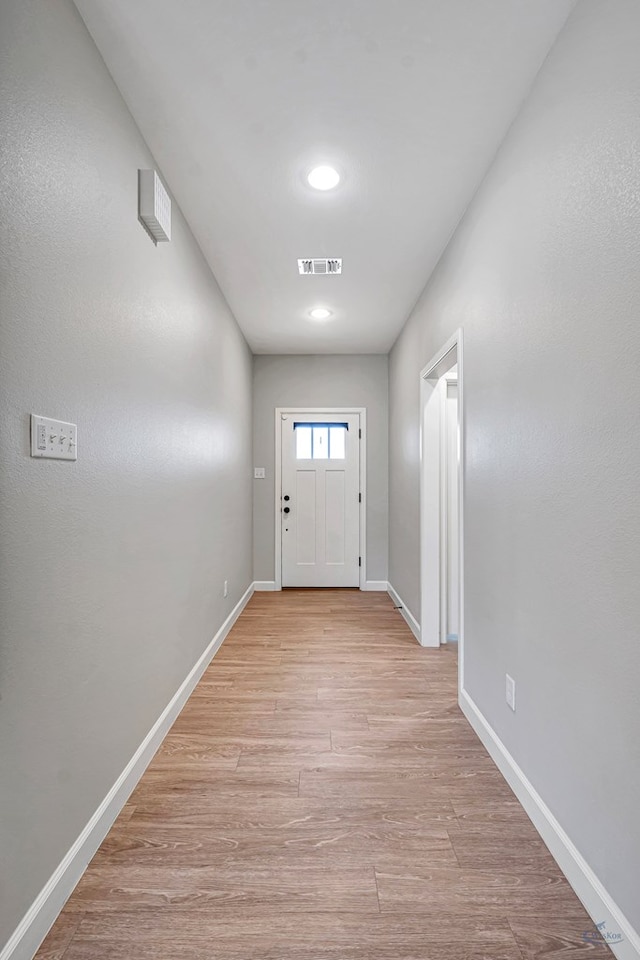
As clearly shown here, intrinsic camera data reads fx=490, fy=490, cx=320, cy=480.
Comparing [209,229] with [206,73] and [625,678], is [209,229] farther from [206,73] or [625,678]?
[625,678]

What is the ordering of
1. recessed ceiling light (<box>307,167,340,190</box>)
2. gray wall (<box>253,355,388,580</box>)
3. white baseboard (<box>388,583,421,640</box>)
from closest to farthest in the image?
recessed ceiling light (<box>307,167,340,190</box>) → white baseboard (<box>388,583,421,640</box>) → gray wall (<box>253,355,388,580</box>)

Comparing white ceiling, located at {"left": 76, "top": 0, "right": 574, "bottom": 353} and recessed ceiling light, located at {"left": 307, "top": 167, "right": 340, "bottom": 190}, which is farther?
Result: recessed ceiling light, located at {"left": 307, "top": 167, "right": 340, "bottom": 190}

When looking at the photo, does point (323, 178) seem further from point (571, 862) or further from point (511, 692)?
point (571, 862)

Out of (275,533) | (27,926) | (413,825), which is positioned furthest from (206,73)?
(275,533)

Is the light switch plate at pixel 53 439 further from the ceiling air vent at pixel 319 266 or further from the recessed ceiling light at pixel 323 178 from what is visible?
the ceiling air vent at pixel 319 266

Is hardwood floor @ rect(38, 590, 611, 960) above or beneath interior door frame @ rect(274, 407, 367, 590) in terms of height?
beneath

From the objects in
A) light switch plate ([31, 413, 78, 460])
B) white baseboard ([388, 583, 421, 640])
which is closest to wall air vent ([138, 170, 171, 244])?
light switch plate ([31, 413, 78, 460])

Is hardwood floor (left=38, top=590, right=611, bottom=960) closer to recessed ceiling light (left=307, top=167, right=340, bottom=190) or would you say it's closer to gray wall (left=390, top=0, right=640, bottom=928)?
gray wall (left=390, top=0, right=640, bottom=928)

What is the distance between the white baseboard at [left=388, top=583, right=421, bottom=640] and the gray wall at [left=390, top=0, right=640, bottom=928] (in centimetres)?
142

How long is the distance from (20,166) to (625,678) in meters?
1.92

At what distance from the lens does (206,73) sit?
Answer: 1.69 m

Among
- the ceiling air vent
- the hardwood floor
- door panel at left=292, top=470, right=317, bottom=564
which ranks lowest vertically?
the hardwood floor

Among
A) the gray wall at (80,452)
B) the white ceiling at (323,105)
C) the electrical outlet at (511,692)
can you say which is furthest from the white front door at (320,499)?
the electrical outlet at (511,692)

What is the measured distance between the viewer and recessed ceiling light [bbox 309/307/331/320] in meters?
3.96
